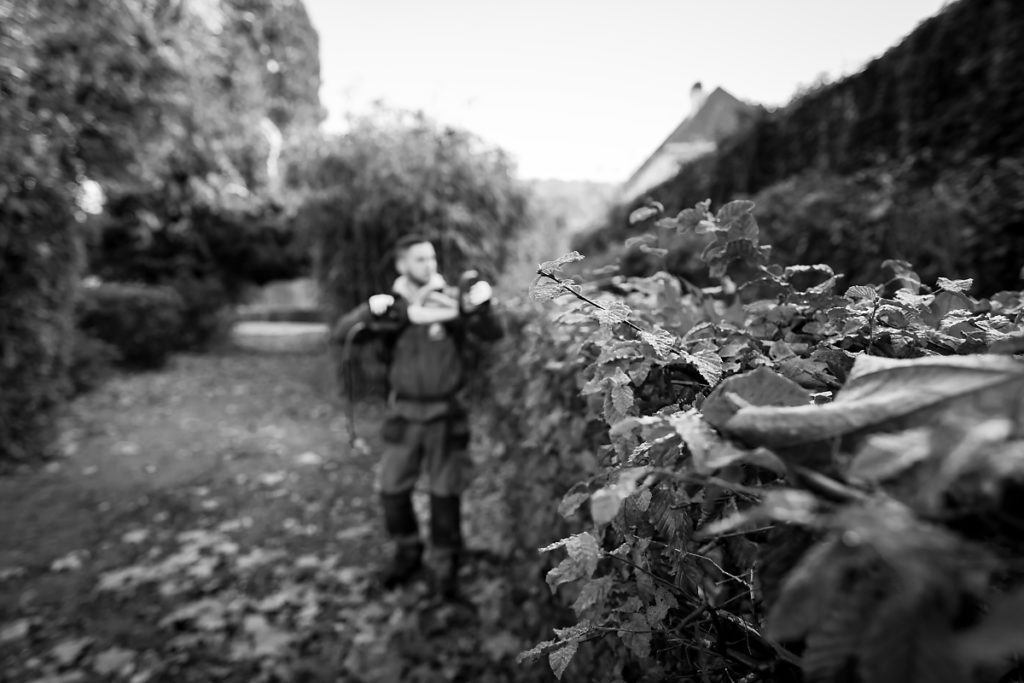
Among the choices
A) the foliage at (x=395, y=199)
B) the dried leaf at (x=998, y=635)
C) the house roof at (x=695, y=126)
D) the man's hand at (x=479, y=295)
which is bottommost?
the dried leaf at (x=998, y=635)

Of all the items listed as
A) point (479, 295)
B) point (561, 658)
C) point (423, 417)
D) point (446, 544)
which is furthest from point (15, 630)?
point (561, 658)

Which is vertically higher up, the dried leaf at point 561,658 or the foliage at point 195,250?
the foliage at point 195,250

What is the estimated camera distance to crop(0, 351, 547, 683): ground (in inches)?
90.4

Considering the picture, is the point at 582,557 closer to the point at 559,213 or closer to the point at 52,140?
the point at 52,140

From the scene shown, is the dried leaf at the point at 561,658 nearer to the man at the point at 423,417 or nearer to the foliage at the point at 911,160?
the foliage at the point at 911,160

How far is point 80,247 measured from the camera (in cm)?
536

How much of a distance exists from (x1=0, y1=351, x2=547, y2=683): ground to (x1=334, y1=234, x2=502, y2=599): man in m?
0.26

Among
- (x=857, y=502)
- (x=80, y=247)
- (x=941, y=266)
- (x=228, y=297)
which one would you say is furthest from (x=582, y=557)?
(x=228, y=297)

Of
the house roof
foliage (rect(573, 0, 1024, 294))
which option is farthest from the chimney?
foliage (rect(573, 0, 1024, 294))

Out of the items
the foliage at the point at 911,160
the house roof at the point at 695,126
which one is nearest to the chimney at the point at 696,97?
the house roof at the point at 695,126

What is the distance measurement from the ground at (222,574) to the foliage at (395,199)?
2.19m

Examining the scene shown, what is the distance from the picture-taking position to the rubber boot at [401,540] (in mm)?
2891

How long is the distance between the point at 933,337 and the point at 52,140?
6.65 m

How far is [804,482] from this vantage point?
42 cm
